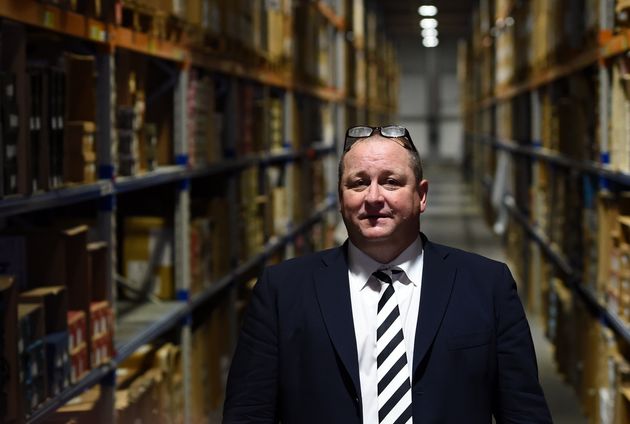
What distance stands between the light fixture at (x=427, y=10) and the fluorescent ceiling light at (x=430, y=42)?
7422 millimetres

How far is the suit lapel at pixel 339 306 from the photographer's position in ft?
7.72

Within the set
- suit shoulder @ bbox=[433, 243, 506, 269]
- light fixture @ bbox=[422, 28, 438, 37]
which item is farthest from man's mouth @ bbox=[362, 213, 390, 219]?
light fixture @ bbox=[422, 28, 438, 37]

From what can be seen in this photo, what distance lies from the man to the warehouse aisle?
397 centimetres

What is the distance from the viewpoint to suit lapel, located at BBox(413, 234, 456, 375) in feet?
7.73

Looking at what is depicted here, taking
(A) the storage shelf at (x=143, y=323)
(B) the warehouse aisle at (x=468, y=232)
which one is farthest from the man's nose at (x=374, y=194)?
(B) the warehouse aisle at (x=468, y=232)

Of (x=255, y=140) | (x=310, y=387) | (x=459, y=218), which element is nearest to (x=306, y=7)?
(x=255, y=140)

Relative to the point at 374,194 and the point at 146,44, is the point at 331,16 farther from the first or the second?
the point at 374,194

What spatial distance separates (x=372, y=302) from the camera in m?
2.43

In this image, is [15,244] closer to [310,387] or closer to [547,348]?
[310,387]

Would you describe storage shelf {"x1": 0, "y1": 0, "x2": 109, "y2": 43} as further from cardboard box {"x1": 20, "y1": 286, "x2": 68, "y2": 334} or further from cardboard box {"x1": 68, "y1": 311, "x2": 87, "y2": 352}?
cardboard box {"x1": 68, "y1": 311, "x2": 87, "y2": 352}

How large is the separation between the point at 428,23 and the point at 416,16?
1.63 m

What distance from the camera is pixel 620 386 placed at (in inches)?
185

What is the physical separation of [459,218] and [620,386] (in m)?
13.8

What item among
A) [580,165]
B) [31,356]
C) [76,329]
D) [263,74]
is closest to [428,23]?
[263,74]
